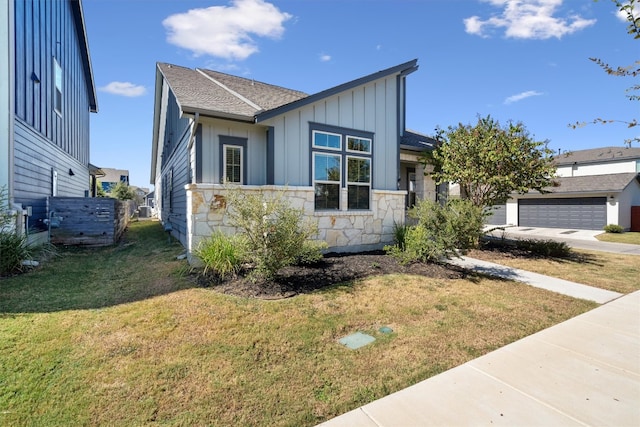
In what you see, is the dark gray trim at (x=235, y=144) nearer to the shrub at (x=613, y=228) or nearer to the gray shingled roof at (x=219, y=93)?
the gray shingled roof at (x=219, y=93)

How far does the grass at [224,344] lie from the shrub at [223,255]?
51 cm

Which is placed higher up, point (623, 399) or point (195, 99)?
point (195, 99)

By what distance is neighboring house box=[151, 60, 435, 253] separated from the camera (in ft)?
23.4

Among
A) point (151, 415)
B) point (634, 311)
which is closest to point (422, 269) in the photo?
point (634, 311)

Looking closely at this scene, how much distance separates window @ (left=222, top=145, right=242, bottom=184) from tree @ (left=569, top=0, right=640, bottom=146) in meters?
6.78

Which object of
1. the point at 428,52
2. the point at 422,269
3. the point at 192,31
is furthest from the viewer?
the point at 428,52

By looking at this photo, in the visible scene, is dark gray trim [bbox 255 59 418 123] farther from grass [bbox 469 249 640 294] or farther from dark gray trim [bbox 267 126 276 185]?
grass [bbox 469 249 640 294]

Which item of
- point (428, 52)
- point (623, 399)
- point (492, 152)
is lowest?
point (623, 399)

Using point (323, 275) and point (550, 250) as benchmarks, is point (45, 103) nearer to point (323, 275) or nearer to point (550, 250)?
point (323, 275)

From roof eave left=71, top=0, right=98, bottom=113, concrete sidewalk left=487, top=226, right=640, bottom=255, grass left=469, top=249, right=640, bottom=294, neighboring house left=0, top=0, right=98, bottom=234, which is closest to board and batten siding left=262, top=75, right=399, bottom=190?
grass left=469, top=249, right=640, bottom=294

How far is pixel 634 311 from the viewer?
4.82 m

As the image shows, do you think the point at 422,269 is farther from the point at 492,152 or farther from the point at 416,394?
the point at 492,152

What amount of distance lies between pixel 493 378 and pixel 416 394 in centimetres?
88

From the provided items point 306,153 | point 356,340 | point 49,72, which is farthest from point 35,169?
point 356,340
